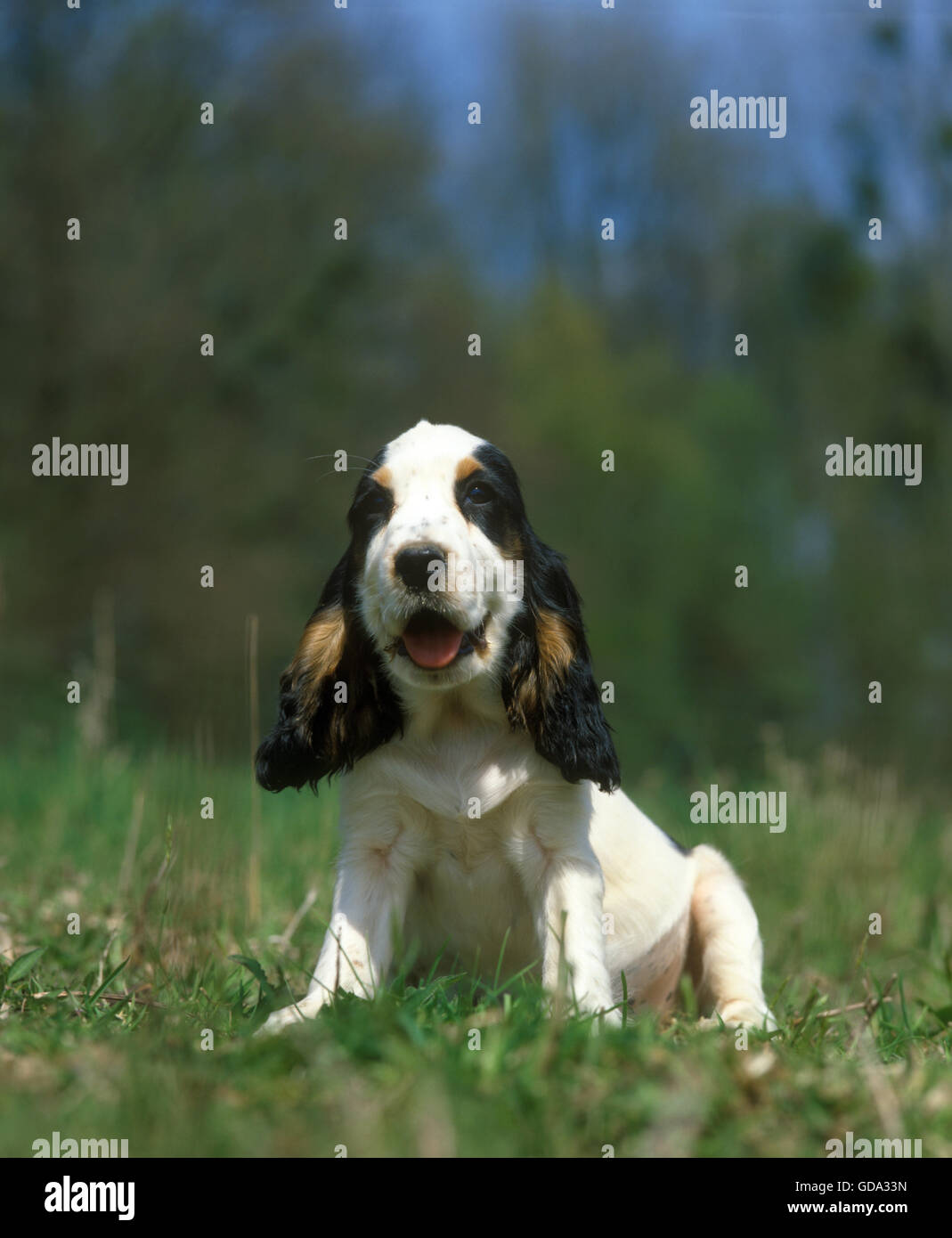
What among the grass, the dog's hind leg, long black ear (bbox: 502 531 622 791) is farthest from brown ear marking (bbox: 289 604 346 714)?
the dog's hind leg

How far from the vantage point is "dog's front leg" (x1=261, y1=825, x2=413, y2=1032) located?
397 centimetres

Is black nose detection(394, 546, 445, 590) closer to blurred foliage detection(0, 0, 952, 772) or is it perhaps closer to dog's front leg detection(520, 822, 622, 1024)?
dog's front leg detection(520, 822, 622, 1024)

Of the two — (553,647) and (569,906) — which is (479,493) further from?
(569,906)

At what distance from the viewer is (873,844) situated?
27.6 ft

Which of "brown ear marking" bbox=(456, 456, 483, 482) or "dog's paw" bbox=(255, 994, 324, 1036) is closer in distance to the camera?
"dog's paw" bbox=(255, 994, 324, 1036)

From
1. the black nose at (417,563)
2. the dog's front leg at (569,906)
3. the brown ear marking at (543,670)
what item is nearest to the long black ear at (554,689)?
the brown ear marking at (543,670)

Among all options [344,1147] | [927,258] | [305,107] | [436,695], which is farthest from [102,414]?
[344,1147]

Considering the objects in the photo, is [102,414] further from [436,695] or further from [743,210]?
[436,695]

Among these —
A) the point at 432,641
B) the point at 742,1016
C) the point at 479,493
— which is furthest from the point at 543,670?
the point at 742,1016

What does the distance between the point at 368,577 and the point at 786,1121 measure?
187 centimetres

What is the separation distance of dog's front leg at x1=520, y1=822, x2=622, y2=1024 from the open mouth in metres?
0.62

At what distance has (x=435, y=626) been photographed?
12.7 feet

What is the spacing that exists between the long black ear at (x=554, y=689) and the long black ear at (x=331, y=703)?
0.39 metres

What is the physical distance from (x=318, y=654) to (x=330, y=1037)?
59.7 inches
